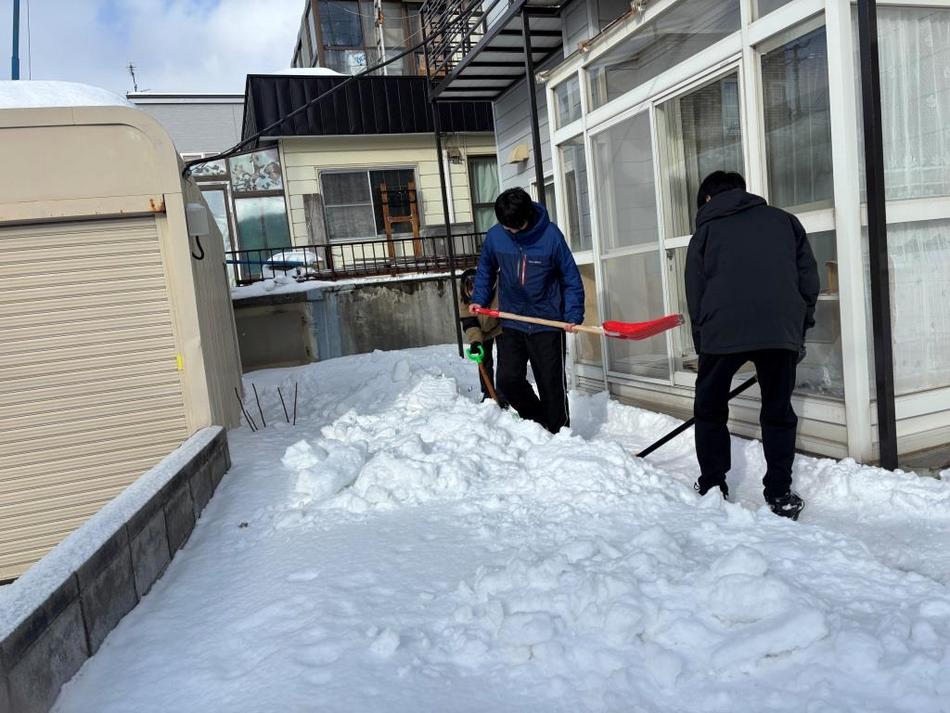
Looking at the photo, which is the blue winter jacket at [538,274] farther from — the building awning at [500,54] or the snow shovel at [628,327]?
the building awning at [500,54]

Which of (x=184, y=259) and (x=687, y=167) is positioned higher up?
(x=687, y=167)

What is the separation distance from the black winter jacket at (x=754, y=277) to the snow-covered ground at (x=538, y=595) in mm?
799

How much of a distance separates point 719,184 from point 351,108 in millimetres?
11744

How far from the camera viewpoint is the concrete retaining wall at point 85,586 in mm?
1815

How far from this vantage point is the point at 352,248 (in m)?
13.9

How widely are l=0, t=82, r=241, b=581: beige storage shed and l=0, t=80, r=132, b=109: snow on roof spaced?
0.07 feet

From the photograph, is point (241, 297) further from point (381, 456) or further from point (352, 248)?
point (381, 456)

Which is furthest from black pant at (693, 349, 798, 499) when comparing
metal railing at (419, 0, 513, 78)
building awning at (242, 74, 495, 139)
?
building awning at (242, 74, 495, 139)

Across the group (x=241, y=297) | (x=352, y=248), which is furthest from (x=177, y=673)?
(x=352, y=248)

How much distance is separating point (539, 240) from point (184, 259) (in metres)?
Result: 2.69

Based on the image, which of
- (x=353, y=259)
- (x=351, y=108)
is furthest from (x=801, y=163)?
(x=351, y=108)

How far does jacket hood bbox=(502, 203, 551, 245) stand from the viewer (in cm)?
427

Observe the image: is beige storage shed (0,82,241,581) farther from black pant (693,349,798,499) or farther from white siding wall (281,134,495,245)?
white siding wall (281,134,495,245)

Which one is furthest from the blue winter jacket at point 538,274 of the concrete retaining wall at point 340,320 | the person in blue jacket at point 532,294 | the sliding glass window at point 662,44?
the concrete retaining wall at point 340,320
